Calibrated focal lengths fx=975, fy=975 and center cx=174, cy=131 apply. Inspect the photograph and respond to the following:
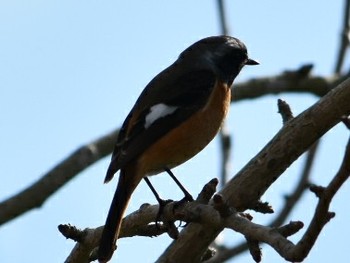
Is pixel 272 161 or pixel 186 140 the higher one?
pixel 186 140

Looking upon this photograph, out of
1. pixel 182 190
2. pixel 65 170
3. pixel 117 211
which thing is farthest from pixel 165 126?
pixel 65 170

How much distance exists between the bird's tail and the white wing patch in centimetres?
41

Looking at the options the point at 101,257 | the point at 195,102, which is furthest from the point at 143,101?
the point at 101,257

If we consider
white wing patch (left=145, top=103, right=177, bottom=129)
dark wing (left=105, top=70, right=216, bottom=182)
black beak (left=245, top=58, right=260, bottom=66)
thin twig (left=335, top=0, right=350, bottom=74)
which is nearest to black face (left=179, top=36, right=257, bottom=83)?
black beak (left=245, top=58, right=260, bottom=66)

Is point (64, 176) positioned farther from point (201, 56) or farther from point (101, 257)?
point (101, 257)

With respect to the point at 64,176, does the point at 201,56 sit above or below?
above

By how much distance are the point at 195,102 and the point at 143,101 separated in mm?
400

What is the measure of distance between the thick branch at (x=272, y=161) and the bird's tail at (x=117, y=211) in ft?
1.15

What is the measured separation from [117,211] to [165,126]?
0.84 metres

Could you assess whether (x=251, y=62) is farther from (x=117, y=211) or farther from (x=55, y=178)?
(x=117, y=211)

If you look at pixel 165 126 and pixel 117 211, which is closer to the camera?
pixel 117 211

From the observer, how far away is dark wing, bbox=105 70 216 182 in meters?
6.58

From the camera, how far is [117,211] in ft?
20.3

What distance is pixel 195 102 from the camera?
6992 millimetres
